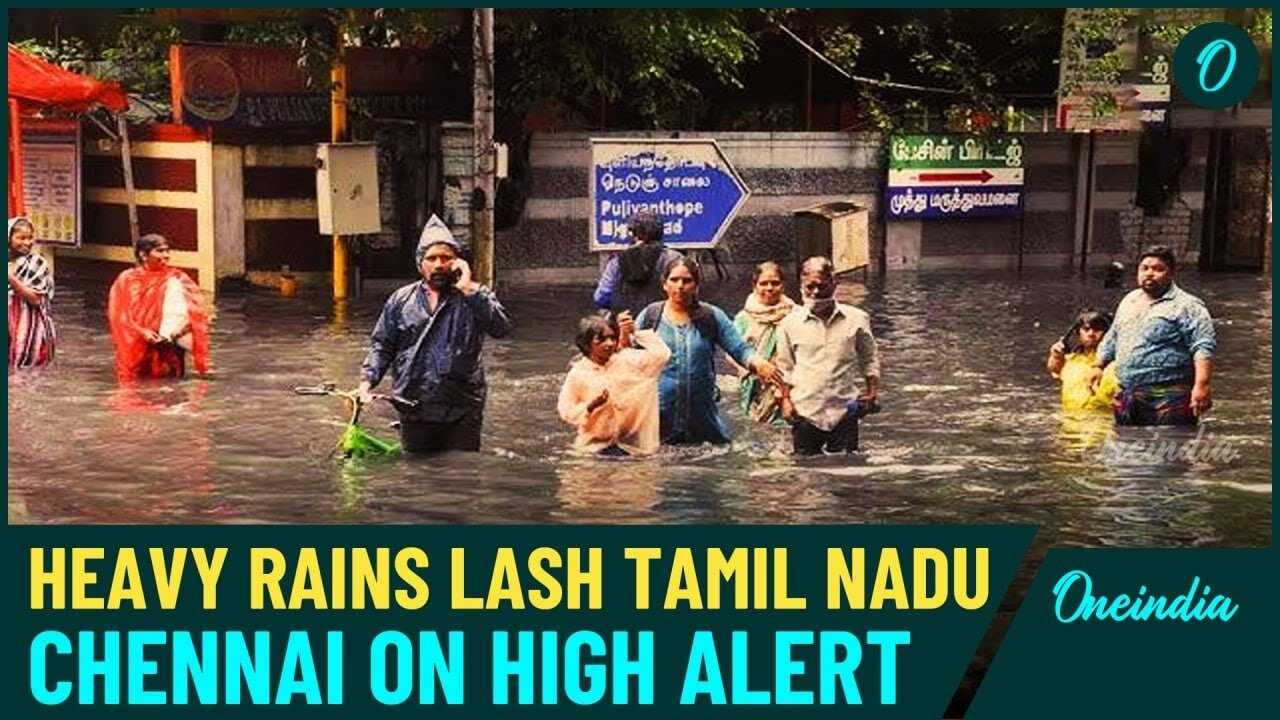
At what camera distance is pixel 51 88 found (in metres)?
19.3

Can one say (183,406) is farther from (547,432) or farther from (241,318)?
(241,318)

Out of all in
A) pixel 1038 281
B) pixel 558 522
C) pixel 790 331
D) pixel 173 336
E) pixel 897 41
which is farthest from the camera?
pixel 897 41

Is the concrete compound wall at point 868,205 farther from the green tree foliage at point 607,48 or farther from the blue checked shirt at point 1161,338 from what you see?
the blue checked shirt at point 1161,338

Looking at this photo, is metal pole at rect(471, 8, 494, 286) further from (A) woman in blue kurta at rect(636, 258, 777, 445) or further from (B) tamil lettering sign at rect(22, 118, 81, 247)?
(A) woman in blue kurta at rect(636, 258, 777, 445)

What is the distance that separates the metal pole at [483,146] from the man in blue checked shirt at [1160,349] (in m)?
8.84

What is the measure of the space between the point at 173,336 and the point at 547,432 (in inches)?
125

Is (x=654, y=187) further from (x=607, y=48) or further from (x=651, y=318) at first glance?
(x=651, y=318)

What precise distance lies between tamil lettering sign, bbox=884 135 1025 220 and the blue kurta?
13469mm

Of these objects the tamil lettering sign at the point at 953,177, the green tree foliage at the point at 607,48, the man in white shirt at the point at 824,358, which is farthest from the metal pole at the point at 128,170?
the man in white shirt at the point at 824,358

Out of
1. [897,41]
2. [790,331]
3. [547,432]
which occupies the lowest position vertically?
[547,432]

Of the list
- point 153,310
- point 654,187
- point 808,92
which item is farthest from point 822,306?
point 808,92

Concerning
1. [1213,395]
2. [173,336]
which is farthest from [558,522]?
[1213,395]

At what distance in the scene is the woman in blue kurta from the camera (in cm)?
1109

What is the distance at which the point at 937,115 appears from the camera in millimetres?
25344
